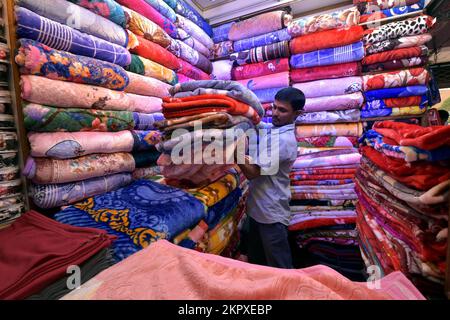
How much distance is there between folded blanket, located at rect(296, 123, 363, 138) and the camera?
1.66m

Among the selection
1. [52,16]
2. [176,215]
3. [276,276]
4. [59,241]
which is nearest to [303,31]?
[52,16]

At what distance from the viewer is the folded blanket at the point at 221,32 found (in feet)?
6.51

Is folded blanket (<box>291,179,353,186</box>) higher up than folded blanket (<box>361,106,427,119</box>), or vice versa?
folded blanket (<box>361,106,427,119</box>)

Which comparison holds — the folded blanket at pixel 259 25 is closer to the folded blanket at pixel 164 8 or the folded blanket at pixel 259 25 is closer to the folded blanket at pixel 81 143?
the folded blanket at pixel 164 8

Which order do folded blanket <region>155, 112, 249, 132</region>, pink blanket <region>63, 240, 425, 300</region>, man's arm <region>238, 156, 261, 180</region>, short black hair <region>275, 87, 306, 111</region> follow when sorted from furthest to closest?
1. short black hair <region>275, 87, 306, 111</region>
2. man's arm <region>238, 156, 261, 180</region>
3. folded blanket <region>155, 112, 249, 132</region>
4. pink blanket <region>63, 240, 425, 300</region>

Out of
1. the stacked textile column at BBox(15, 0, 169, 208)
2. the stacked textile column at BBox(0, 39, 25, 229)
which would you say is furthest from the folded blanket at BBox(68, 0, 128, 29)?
the stacked textile column at BBox(0, 39, 25, 229)

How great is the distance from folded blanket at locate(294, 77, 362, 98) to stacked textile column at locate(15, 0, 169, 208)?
1310 mm

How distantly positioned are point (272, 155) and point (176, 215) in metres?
0.64

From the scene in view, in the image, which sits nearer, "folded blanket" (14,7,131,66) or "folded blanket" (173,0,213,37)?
"folded blanket" (14,7,131,66)

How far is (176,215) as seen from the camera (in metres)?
0.74

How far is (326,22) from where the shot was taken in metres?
1.62

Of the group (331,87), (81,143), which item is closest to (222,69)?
(331,87)

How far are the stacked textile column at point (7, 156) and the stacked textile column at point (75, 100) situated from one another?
0.05m

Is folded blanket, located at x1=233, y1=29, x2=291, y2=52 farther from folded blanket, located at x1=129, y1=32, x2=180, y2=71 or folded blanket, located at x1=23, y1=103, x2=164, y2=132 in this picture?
folded blanket, located at x1=23, y1=103, x2=164, y2=132
